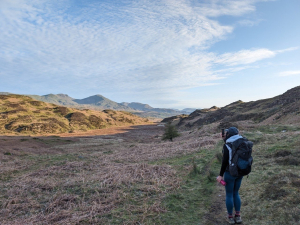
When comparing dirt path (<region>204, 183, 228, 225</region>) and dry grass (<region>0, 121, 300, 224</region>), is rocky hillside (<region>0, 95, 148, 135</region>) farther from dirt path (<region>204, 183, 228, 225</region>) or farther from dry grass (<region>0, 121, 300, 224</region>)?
dirt path (<region>204, 183, 228, 225</region>)

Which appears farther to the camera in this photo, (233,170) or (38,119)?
(38,119)

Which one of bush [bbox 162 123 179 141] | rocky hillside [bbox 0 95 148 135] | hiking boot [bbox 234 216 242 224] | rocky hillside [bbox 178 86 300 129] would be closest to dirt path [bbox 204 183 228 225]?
hiking boot [bbox 234 216 242 224]

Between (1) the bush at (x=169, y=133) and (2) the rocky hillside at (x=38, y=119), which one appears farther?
(2) the rocky hillside at (x=38, y=119)

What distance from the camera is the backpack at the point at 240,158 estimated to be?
15.4ft

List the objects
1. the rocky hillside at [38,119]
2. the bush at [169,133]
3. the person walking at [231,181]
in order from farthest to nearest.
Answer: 1. the rocky hillside at [38,119]
2. the bush at [169,133]
3. the person walking at [231,181]

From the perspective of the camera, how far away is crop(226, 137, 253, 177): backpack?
4684mm

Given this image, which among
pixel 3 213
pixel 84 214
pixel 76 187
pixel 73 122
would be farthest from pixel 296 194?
pixel 73 122

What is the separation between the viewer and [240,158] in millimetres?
4715

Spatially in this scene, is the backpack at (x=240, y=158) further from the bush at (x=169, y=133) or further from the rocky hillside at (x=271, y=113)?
the bush at (x=169, y=133)

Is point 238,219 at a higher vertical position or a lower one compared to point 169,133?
lower

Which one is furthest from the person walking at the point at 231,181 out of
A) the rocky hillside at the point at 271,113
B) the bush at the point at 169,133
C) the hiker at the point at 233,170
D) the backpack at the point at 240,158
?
the bush at the point at 169,133

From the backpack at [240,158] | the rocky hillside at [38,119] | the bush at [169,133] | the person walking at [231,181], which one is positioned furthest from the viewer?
the rocky hillside at [38,119]

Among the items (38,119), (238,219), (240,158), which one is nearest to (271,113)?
(238,219)

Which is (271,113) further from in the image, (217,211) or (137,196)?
(137,196)
